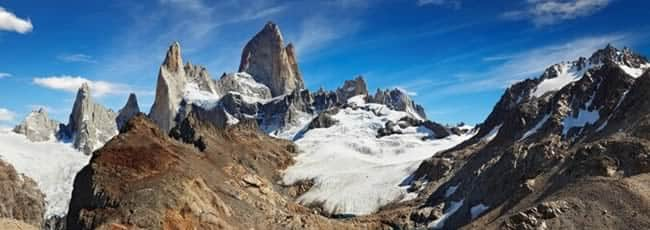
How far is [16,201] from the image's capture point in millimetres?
165750

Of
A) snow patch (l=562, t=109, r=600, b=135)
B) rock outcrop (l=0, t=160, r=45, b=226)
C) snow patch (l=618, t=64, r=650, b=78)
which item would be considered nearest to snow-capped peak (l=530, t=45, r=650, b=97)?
snow patch (l=618, t=64, r=650, b=78)

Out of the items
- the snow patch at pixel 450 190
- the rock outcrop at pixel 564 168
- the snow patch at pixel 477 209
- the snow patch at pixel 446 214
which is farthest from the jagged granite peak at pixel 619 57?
the snow patch at pixel 477 209

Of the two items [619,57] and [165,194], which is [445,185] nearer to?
[165,194]

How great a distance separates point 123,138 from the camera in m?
88.1

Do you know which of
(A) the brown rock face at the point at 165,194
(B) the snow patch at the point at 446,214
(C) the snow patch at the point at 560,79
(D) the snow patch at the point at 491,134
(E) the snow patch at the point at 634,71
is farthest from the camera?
(C) the snow patch at the point at 560,79

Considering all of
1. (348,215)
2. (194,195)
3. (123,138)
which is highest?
(123,138)

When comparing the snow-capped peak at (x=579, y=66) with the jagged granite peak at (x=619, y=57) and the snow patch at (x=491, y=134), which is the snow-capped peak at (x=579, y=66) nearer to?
the jagged granite peak at (x=619, y=57)

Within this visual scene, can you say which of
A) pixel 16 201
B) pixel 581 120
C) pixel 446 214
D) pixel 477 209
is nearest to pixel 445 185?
pixel 446 214

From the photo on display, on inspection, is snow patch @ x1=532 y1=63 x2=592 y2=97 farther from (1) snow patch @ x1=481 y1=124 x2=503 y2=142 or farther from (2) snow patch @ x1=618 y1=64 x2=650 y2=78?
(2) snow patch @ x1=618 y1=64 x2=650 y2=78

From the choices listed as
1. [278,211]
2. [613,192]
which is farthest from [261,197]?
[613,192]

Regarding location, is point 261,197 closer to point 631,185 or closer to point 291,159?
point 631,185

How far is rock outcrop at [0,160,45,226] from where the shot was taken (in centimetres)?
15612

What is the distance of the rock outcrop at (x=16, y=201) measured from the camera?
15612cm

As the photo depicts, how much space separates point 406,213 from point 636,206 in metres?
54.4
